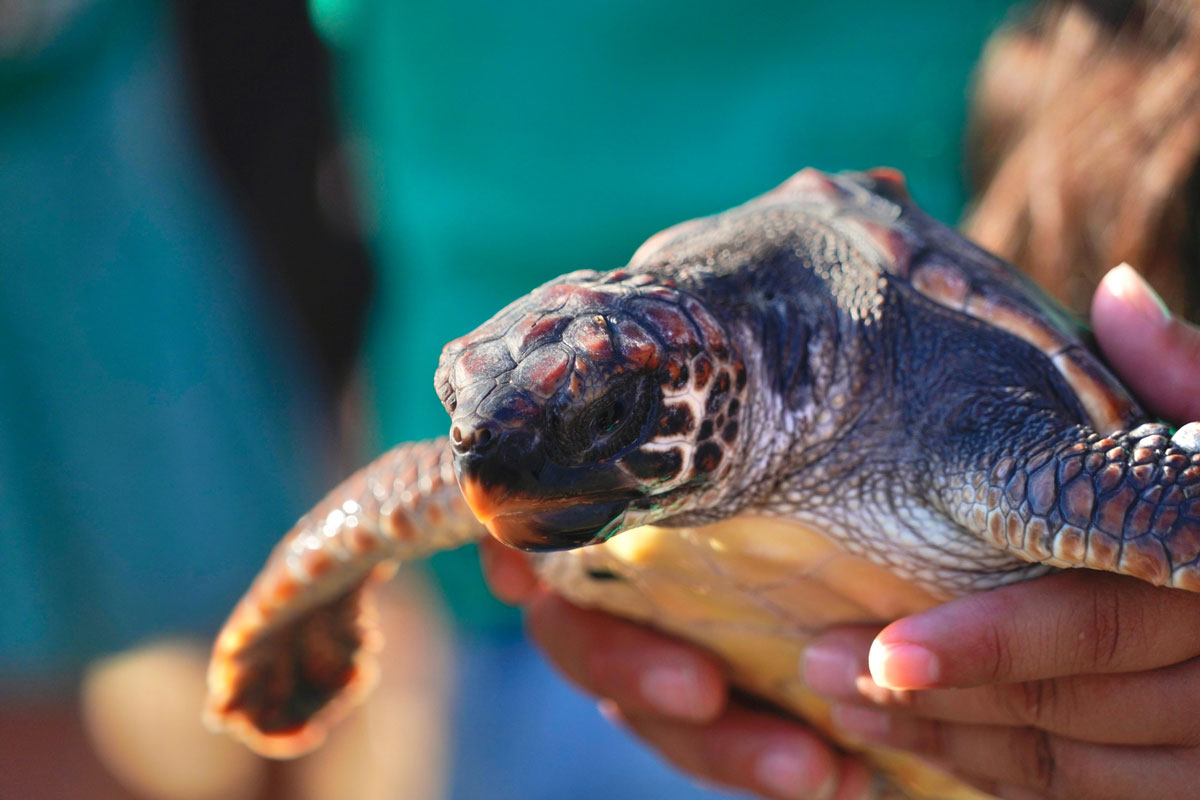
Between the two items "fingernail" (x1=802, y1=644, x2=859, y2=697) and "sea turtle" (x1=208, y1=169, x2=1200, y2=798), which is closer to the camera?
"sea turtle" (x1=208, y1=169, x2=1200, y2=798)

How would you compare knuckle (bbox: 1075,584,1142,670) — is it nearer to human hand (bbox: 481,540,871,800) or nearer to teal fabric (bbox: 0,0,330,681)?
human hand (bbox: 481,540,871,800)

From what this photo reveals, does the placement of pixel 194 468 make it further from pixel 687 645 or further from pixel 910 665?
pixel 910 665

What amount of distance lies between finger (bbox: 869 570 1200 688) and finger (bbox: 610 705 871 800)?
474 mm

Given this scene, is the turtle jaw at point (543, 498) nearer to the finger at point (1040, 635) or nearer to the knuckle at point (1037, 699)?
the finger at point (1040, 635)

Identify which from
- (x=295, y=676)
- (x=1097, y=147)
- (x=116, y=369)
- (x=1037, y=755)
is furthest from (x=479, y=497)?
(x=116, y=369)

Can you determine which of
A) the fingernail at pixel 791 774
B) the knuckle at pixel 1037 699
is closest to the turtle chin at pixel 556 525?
the knuckle at pixel 1037 699

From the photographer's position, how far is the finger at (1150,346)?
1.02m

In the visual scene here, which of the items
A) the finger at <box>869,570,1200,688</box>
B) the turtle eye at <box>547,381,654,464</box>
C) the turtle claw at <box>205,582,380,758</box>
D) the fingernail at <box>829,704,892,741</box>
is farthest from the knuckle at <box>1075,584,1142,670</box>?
the turtle claw at <box>205,582,380,758</box>

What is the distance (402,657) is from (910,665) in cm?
281

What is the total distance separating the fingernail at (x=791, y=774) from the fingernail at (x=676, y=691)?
13cm

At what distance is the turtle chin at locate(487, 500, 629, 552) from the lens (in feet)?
2.51

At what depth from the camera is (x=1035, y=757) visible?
3.32 feet

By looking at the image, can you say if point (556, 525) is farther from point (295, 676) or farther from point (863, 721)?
point (295, 676)

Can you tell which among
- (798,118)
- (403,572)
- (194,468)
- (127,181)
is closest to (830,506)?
Answer: (798,118)
